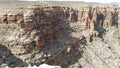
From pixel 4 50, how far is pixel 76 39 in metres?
25.2

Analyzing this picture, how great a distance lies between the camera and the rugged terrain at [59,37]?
60.6 meters

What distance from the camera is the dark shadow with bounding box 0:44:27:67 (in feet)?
184

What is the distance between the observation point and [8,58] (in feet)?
189

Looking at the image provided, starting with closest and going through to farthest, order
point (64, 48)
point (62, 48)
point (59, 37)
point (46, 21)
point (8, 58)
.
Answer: point (8, 58)
point (62, 48)
point (64, 48)
point (46, 21)
point (59, 37)

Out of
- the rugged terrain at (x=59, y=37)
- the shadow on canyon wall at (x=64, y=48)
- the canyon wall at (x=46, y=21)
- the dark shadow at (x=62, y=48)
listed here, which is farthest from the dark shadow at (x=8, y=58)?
the shadow on canyon wall at (x=64, y=48)

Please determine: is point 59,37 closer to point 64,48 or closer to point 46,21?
point 64,48

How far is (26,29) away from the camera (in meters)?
62.1

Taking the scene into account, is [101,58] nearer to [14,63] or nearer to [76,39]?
[76,39]

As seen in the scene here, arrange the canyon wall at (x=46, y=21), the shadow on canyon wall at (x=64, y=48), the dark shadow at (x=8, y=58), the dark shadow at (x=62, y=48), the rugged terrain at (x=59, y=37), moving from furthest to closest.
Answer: the shadow on canyon wall at (x=64, y=48) < the dark shadow at (x=62, y=48) < the canyon wall at (x=46, y=21) < the rugged terrain at (x=59, y=37) < the dark shadow at (x=8, y=58)

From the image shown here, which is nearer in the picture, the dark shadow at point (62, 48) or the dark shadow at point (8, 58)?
the dark shadow at point (8, 58)

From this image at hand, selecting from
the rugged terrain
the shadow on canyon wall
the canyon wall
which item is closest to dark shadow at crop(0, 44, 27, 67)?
the rugged terrain

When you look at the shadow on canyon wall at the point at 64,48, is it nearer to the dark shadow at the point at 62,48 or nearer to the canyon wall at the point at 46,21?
the dark shadow at the point at 62,48

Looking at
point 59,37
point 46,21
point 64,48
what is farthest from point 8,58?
point 59,37

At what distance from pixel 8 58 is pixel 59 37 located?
2257 centimetres
